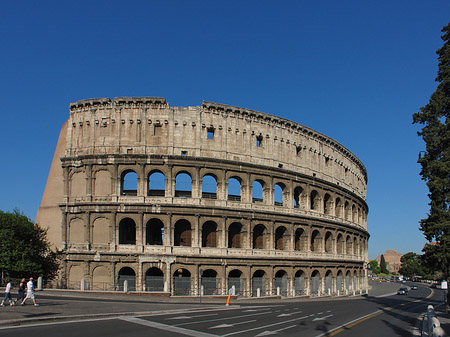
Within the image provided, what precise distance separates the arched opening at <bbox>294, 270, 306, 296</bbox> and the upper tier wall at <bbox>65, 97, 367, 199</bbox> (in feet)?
40.8

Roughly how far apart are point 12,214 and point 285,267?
27.6m

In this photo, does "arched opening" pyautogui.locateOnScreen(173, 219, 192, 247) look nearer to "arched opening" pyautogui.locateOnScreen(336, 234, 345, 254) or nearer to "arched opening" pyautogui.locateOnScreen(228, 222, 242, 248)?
"arched opening" pyautogui.locateOnScreen(228, 222, 242, 248)

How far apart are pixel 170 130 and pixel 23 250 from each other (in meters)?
17.1

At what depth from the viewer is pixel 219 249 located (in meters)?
41.7

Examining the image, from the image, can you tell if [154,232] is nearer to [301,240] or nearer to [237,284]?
[237,284]

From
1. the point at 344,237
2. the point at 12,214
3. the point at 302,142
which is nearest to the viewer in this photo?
the point at 12,214

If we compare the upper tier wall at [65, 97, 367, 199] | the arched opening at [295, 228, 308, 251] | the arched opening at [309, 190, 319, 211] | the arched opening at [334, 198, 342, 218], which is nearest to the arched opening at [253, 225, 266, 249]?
the arched opening at [295, 228, 308, 251]

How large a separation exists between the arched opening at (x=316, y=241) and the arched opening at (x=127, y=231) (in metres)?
21.6

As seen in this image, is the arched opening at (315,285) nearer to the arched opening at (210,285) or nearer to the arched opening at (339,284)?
the arched opening at (339,284)

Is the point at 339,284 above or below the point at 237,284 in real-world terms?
below

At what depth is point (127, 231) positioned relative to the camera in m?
44.3

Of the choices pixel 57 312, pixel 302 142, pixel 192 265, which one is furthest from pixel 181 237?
pixel 57 312

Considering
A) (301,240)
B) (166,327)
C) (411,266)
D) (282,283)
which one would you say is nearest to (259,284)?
(282,283)

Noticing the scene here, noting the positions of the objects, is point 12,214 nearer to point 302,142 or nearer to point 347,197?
point 302,142
